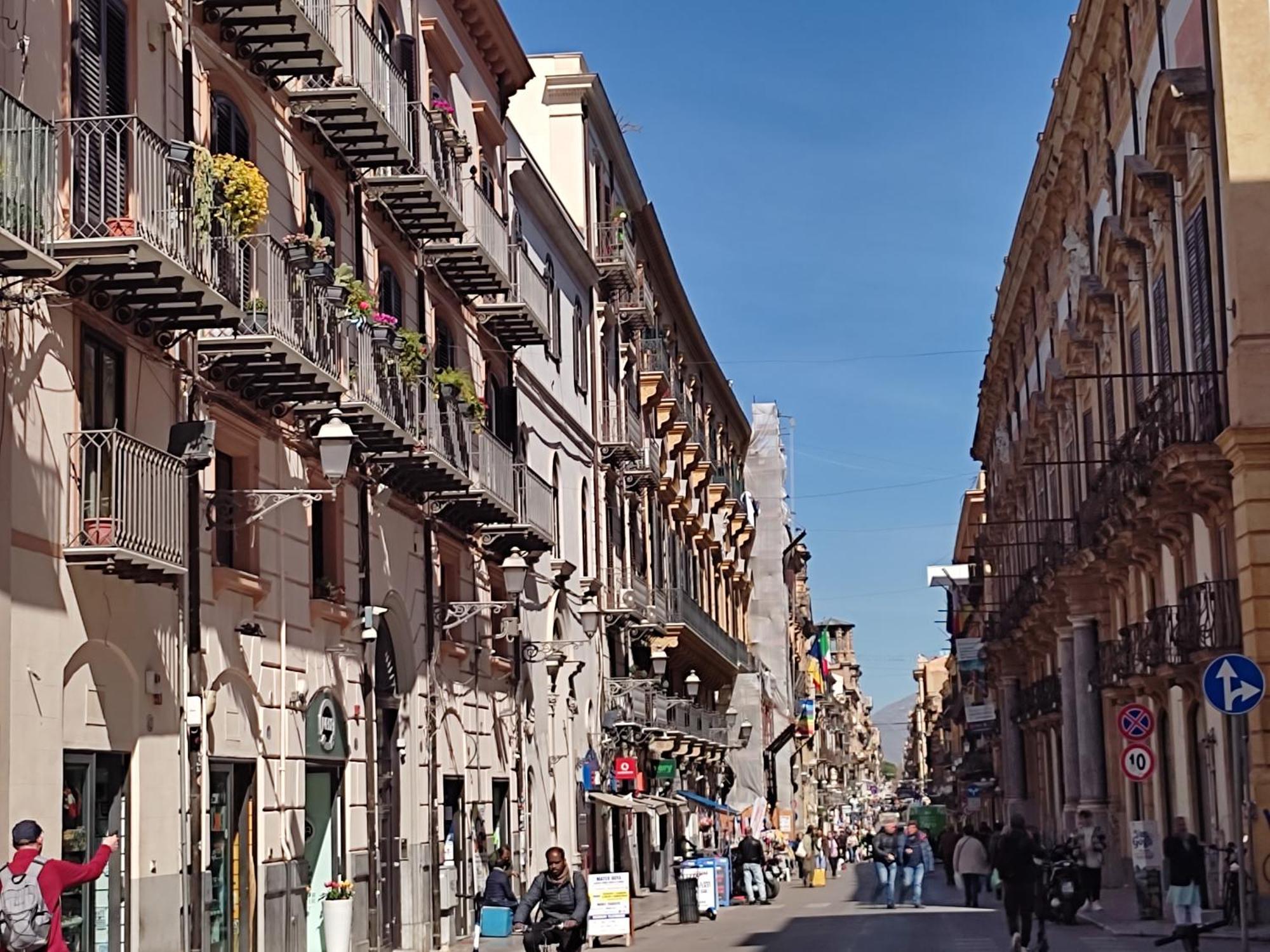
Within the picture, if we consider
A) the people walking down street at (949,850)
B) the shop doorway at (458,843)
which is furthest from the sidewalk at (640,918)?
the people walking down street at (949,850)

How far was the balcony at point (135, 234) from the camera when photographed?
1512cm

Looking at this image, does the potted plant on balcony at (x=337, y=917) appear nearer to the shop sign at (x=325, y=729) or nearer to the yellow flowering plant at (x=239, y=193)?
the shop sign at (x=325, y=729)

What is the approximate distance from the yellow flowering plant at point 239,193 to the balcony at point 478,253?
29.0 feet

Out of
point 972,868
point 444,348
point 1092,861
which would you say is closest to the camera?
point 444,348

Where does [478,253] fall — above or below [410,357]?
above

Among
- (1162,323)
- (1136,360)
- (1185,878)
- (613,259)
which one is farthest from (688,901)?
(613,259)

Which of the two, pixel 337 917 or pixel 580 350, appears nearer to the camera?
pixel 337 917

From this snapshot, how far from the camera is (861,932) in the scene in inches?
1134

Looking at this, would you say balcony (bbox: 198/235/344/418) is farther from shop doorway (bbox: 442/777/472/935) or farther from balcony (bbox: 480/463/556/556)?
shop doorway (bbox: 442/777/472/935)

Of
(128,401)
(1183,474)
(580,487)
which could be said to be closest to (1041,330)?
(580,487)

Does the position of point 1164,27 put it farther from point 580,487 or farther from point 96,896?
point 96,896

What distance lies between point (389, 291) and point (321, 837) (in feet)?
23.5

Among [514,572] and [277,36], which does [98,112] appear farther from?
[514,572]

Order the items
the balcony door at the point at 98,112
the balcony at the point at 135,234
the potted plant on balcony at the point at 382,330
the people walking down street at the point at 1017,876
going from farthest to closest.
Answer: the potted plant on balcony at the point at 382,330
the people walking down street at the point at 1017,876
the balcony door at the point at 98,112
the balcony at the point at 135,234
